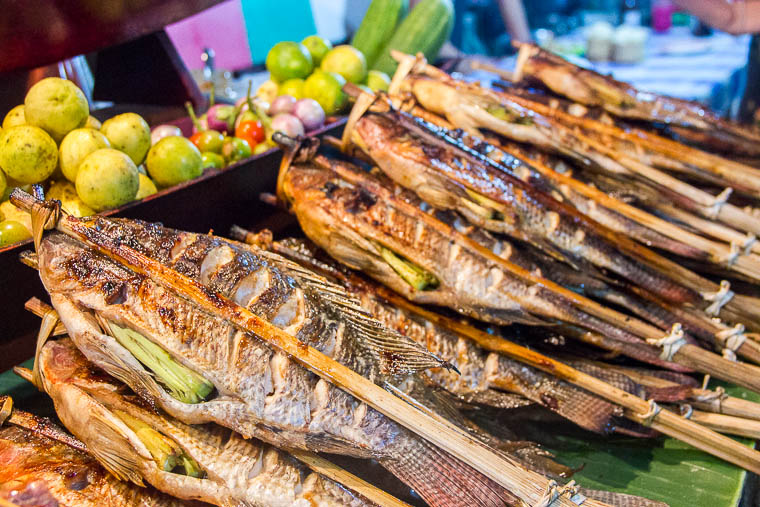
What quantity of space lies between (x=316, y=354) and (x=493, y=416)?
1138 millimetres

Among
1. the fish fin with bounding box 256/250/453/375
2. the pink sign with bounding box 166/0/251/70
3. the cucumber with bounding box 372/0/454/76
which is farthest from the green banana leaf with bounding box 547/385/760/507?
the pink sign with bounding box 166/0/251/70

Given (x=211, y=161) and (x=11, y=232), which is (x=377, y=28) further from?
(x=11, y=232)

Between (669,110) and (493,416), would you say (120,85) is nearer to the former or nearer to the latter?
(493,416)

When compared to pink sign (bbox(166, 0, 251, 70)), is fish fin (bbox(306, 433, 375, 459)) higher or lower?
lower

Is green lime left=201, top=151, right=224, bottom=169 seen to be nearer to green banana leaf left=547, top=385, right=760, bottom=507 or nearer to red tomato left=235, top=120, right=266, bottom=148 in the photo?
red tomato left=235, top=120, right=266, bottom=148

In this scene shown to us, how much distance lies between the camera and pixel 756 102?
568 cm

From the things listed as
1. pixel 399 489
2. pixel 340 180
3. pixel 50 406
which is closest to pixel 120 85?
pixel 340 180

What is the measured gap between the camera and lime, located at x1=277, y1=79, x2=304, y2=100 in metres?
4.12

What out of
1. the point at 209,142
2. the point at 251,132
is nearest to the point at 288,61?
the point at 251,132

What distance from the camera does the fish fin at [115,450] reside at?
5.28ft

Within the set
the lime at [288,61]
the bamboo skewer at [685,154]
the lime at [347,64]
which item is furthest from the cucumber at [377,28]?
the bamboo skewer at [685,154]

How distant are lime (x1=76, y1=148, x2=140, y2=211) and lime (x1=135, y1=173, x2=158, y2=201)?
176 millimetres

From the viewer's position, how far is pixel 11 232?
240cm

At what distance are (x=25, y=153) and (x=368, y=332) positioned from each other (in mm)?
1894
